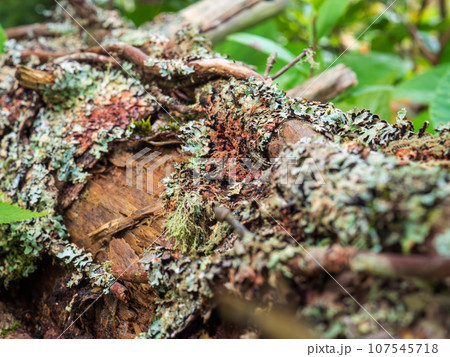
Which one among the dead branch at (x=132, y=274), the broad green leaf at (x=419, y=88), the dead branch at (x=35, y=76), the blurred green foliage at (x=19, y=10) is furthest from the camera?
the blurred green foliage at (x=19, y=10)

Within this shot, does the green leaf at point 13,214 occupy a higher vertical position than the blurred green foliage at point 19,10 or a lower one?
lower

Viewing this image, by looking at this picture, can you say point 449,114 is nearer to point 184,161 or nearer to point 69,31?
point 184,161

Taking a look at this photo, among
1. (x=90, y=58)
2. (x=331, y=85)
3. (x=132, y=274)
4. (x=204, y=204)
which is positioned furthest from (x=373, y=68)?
(x=132, y=274)

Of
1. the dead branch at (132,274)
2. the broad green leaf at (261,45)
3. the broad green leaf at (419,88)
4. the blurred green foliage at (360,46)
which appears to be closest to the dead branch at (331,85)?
the blurred green foliage at (360,46)

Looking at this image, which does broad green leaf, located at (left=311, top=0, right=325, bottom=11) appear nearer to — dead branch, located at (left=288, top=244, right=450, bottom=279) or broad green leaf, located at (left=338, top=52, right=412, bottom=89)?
broad green leaf, located at (left=338, top=52, right=412, bottom=89)

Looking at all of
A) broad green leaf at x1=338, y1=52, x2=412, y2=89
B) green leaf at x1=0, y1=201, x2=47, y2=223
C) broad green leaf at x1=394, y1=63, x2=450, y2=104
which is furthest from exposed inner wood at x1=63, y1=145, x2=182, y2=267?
broad green leaf at x1=338, y1=52, x2=412, y2=89

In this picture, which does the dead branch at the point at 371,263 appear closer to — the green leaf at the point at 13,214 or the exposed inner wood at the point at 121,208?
the exposed inner wood at the point at 121,208

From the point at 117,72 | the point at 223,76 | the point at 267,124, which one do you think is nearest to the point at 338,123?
the point at 267,124
